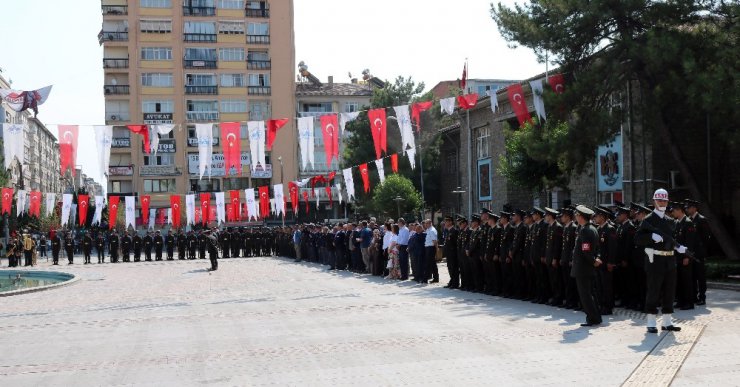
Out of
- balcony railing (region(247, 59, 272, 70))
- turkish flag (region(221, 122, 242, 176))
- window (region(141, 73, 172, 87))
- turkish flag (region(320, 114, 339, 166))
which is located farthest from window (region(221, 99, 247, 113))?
turkish flag (region(320, 114, 339, 166))

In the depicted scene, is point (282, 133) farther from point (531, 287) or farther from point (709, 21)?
point (531, 287)

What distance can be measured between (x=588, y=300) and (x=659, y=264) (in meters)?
1.29

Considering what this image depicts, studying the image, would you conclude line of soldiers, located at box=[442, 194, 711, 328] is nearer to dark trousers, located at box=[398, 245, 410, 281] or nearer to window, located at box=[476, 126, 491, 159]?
dark trousers, located at box=[398, 245, 410, 281]

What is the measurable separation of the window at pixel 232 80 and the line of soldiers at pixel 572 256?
5487cm

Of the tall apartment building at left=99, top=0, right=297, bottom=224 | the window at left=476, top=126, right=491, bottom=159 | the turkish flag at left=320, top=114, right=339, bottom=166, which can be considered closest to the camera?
the turkish flag at left=320, top=114, right=339, bottom=166

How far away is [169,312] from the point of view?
1603cm

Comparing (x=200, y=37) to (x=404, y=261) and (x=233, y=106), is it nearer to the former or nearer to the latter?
(x=233, y=106)

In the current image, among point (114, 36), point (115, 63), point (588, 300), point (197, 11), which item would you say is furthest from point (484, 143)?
point (114, 36)

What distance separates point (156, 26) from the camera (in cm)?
6825

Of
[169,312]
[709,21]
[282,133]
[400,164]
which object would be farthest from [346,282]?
[282,133]

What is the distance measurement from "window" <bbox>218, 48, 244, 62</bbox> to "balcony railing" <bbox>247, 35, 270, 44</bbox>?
3.75 feet

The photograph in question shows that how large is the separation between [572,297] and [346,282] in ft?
31.7

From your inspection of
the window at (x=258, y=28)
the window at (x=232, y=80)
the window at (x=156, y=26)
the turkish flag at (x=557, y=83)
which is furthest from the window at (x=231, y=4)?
the turkish flag at (x=557, y=83)

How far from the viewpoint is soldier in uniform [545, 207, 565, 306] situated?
14578mm
